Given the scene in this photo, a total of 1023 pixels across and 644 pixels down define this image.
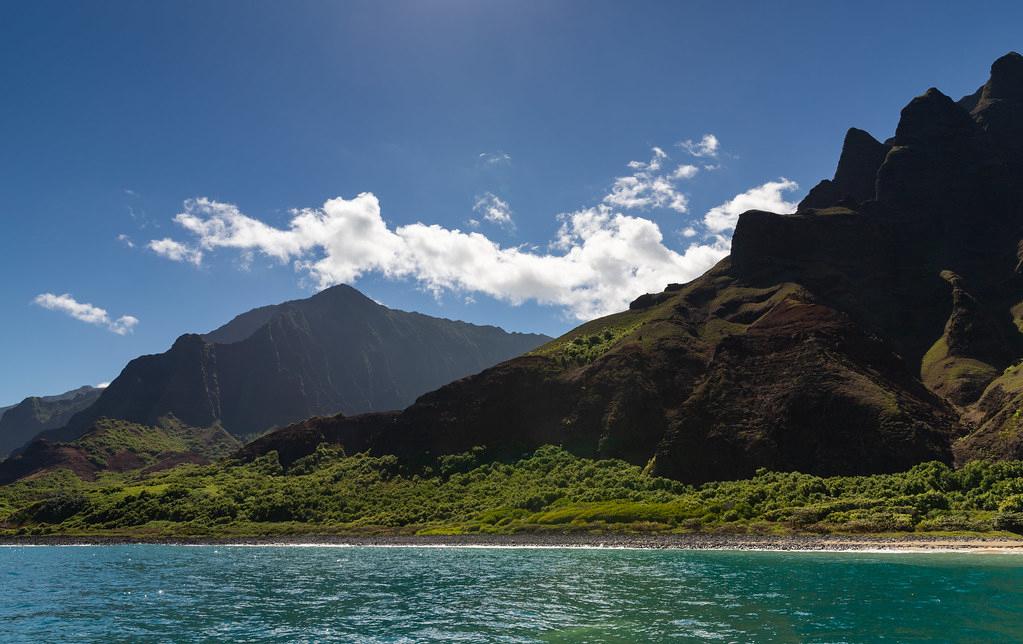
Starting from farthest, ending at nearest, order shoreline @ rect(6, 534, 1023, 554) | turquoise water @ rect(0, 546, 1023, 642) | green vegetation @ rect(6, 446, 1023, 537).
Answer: green vegetation @ rect(6, 446, 1023, 537) → shoreline @ rect(6, 534, 1023, 554) → turquoise water @ rect(0, 546, 1023, 642)

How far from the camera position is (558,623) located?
45.3m

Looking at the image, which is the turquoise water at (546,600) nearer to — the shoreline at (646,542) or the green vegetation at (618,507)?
the shoreline at (646,542)

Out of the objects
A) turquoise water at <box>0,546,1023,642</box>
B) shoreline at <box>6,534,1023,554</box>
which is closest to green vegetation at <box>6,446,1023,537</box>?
shoreline at <box>6,534,1023,554</box>

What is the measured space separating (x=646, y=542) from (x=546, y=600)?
61.2m

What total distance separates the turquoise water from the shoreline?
804 centimetres

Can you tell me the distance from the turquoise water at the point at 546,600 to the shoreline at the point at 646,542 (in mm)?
8035

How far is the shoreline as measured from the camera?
91500 mm

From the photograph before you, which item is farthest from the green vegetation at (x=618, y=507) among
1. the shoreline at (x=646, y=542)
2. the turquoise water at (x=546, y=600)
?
the turquoise water at (x=546, y=600)

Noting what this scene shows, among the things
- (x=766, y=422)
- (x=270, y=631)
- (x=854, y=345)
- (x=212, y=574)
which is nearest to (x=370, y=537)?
(x=212, y=574)

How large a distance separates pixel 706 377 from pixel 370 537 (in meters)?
101

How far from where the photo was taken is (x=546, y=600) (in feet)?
182

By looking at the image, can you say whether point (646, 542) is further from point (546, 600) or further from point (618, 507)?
point (546, 600)

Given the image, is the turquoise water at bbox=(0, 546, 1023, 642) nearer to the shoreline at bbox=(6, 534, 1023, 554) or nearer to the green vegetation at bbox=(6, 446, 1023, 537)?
the shoreline at bbox=(6, 534, 1023, 554)

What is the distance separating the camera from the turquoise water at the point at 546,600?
42.4 m
